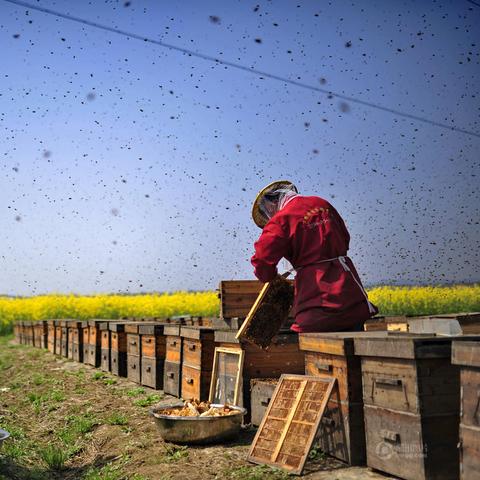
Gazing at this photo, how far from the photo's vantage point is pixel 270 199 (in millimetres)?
6621

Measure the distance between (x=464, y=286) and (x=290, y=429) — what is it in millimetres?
27574

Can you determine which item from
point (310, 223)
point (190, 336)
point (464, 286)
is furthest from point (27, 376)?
point (464, 286)

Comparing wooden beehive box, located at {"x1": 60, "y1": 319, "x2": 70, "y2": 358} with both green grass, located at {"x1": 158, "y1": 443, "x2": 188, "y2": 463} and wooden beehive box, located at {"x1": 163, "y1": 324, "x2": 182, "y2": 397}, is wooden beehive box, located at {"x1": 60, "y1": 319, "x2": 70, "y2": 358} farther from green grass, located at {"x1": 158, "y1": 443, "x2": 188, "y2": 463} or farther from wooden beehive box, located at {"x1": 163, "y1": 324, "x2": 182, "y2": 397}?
green grass, located at {"x1": 158, "y1": 443, "x2": 188, "y2": 463}

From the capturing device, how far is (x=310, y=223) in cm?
609

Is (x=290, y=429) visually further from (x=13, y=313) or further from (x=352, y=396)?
(x=13, y=313)

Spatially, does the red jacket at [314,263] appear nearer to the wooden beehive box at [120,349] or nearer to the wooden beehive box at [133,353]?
the wooden beehive box at [133,353]

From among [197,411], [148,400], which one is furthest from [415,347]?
[148,400]

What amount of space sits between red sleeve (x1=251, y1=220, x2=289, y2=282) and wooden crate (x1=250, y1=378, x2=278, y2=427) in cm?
107

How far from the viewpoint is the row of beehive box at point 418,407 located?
374 cm

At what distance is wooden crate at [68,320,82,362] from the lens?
562 inches

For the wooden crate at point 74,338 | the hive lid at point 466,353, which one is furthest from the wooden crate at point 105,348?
the hive lid at point 466,353

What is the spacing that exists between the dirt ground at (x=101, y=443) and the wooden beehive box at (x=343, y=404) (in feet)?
0.42

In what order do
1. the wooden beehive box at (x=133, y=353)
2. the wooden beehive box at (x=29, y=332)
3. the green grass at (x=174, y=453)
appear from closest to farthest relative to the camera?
the green grass at (x=174, y=453) → the wooden beehive box at (x=133, y=353) → the wooden beehive box at (x=29, y=332)

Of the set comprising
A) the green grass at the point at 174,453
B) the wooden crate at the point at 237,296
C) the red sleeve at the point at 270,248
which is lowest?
the green grass at the point at 174,453
